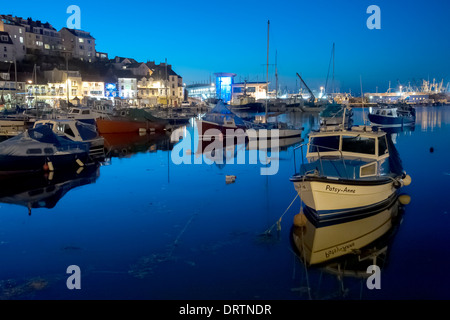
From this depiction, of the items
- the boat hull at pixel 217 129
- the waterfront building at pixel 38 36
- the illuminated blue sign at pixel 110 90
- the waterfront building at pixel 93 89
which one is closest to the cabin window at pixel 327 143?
the boat hull at pixel 217 129

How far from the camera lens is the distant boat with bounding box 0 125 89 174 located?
24.8 meters

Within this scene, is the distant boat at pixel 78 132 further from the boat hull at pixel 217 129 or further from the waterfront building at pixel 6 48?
the waterfront building at pixel 6 48

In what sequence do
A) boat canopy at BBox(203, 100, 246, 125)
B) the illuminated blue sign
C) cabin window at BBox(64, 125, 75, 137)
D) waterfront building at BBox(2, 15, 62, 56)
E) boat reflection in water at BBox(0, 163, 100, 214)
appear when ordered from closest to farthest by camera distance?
boat reflection in water at BBox(0, 163, 100, 214), cabin window at BBox(64, 125, 75, 137), boat canopy at BBox(203, 100, 246, 125), the illuminated blue sign, waterfront building at BBox(2, 15, 62, 56)

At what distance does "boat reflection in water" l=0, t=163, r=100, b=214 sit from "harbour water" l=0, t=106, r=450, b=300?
4.2 inches

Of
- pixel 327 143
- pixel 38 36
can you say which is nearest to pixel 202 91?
pixel 38 36

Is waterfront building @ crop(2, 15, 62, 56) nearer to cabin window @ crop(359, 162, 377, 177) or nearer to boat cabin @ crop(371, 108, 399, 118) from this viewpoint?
boat cabin @ crop(371, 108, 399, 118)

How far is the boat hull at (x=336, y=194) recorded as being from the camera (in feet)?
47.3

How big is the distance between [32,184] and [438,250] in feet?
63.9

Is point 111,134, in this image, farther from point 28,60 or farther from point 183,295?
point 28,60

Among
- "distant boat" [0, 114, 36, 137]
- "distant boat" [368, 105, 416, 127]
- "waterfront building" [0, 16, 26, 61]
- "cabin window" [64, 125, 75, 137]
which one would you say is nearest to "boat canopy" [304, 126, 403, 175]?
"cabin window" [64, 125, 75, 137]

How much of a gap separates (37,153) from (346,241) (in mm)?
19616

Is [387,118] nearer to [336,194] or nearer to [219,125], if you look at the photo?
[219,125]

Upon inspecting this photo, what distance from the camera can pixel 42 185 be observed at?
22969 mm

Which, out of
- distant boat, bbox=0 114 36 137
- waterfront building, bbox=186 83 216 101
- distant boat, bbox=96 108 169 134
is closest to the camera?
distant boat, bbox=0 114 36 137
